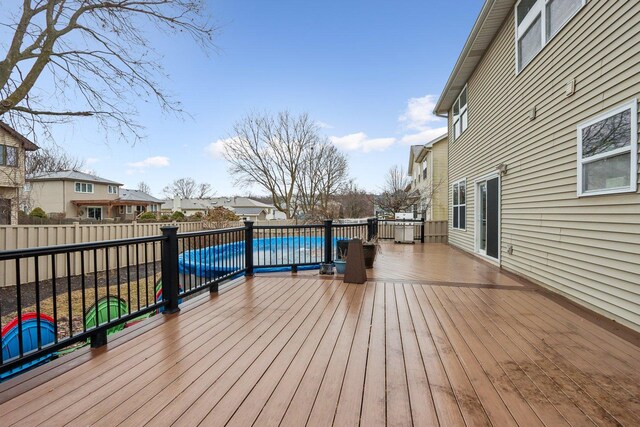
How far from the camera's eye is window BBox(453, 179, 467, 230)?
27.2ft

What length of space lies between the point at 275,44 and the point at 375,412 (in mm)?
11580

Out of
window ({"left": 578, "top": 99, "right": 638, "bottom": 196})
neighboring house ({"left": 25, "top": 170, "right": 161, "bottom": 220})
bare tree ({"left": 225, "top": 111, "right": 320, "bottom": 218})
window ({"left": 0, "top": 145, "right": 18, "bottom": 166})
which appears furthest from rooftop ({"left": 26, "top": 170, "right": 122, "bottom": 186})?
window ({"left": 578, "top": 99, "right": 638, "bottom": 196})

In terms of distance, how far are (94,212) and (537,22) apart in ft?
105

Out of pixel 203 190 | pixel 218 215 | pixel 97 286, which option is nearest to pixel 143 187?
pixel 203 190

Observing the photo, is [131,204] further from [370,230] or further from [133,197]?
[370,230]

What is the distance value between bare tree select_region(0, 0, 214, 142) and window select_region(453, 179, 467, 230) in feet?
23.7

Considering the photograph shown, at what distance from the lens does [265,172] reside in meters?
19.5

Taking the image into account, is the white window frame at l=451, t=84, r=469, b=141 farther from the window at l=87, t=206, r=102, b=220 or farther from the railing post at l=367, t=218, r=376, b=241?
the window at l=87, t=206, r=102, b=220

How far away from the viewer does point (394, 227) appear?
36.2 ft

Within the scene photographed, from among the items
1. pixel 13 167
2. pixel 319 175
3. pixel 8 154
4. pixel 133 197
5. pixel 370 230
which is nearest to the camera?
pixel 13 167

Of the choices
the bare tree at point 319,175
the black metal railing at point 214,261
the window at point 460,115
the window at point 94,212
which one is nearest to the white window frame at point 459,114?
the window at point 460,115

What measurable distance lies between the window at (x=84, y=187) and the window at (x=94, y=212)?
154cm

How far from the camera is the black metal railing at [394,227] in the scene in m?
10.9

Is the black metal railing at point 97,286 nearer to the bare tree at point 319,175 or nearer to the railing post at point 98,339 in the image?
the railing post at point 98,339
